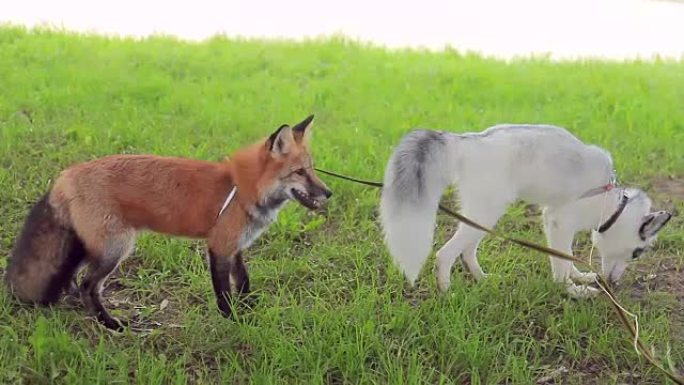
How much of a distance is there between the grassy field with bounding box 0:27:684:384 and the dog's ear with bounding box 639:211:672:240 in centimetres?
35

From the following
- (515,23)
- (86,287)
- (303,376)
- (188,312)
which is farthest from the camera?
(515,23)

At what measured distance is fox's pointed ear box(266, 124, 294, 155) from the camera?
12.1 feet

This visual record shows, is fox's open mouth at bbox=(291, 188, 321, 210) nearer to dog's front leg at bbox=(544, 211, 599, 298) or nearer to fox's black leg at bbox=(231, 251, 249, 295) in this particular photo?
fox's black leg at bbox=(231, 251, 249, 295)

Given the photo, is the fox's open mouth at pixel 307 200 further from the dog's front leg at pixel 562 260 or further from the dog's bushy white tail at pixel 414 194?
the dog's front leg at pixel 562 260

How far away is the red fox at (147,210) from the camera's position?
3.68m

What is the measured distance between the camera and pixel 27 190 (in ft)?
17.0

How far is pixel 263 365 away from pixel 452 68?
598cm

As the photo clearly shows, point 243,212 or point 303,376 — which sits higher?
point 243,212

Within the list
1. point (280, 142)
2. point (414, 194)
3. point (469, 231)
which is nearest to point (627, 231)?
point (469, 231)

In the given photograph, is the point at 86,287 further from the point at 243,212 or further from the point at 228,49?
the point at 228,49

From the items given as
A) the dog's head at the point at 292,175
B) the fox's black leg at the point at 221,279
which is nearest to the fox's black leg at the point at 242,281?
the fox's black leg at the point at 221,279

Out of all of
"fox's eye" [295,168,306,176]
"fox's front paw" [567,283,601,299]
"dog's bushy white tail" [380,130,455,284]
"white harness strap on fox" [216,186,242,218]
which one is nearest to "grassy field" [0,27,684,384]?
"fox's front paw" [567,283,601,299]

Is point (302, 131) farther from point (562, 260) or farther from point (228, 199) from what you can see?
point (562, 260)

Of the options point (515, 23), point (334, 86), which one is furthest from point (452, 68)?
point (515, 23)
